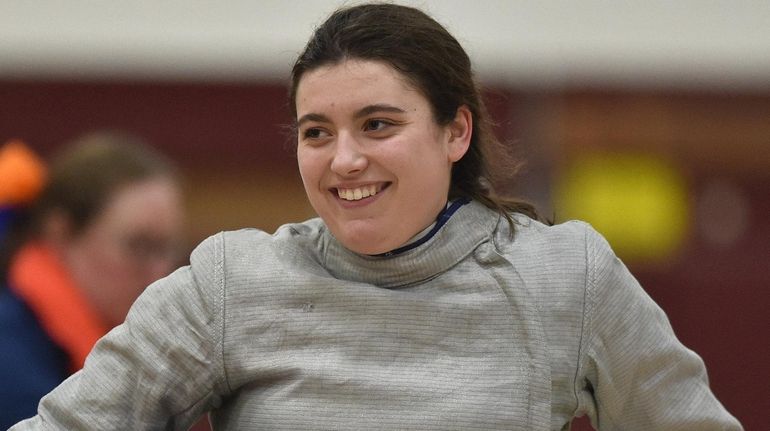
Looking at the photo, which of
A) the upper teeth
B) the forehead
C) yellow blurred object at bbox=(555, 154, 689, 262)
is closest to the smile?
the upper teeth

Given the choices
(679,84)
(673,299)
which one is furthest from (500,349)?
(679,84)

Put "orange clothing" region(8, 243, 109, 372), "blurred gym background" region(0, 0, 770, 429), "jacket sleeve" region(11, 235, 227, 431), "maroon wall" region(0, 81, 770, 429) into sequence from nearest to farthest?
"jacket sleeve" region(11, 235, 227, 431)
"orange clothing" region(8, 243, 109, 372)
"maroon wall" region(0, 81, 770, 429)
"blurred gym background" region(0, 0, 770, 429)

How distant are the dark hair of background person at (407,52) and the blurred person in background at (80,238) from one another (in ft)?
2.69

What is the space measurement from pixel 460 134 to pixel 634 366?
0.36 metres

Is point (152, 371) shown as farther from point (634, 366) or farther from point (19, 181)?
point (19, 181)

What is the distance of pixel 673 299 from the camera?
441 centimetres

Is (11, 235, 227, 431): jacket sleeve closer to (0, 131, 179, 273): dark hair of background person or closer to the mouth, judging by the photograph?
the mouth

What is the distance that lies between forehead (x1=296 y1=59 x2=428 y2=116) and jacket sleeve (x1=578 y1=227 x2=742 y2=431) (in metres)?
0.32

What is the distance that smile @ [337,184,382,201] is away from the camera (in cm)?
155

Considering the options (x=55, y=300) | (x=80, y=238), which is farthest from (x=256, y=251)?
(x=80, y=238)

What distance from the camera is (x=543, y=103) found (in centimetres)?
466

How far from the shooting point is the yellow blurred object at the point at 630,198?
15.1ft

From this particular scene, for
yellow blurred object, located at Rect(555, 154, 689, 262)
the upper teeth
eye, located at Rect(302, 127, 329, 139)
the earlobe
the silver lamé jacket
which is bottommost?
yellow blurred object, located at Rect(555, 154, 689, 262)

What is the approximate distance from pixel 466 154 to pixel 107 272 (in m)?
0.96
